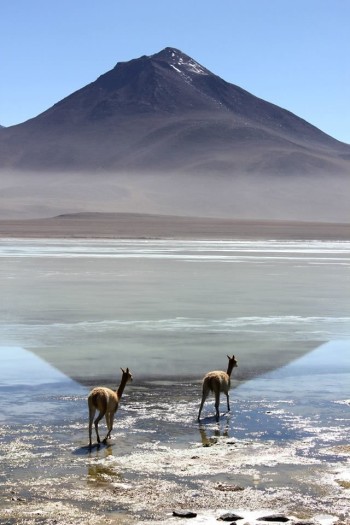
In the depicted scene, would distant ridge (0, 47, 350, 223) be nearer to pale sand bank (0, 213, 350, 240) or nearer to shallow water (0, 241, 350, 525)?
pale sand bank (0, 213, 350, 240)

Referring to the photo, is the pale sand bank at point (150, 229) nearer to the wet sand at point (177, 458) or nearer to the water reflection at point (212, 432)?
the wet sand at point (177, 458)

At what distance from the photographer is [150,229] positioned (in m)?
75.4

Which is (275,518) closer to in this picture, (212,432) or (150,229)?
(212,432)

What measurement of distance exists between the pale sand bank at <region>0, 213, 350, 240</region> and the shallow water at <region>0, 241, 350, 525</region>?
43.3 metres

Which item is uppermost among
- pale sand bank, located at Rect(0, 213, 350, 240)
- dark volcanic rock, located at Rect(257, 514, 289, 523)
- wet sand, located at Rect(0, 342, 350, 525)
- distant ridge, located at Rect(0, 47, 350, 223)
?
distant ridge, located at Rect(0, 47, 350, 223)

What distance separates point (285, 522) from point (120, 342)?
7697 millimetres

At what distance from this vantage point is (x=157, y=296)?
20.1m

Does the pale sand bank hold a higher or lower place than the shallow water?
higher

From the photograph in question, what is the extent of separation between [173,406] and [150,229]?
2613 inches

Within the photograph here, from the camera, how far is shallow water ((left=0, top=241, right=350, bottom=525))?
6.25 meters

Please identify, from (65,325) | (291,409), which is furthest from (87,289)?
(291,409)

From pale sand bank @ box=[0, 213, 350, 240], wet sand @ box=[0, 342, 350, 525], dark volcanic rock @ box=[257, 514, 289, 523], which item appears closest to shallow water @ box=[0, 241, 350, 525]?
wet sand @ box=[0, 342, 350, 525]

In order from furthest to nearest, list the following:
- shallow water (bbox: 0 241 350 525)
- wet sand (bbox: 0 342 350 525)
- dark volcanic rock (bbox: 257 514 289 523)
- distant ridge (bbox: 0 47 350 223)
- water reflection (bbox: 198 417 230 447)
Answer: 1. distant ridge (bbox: 0 47 350 223)
2. water reflection (bbox: 198 417 230 447)
3. shallow water (bbox: 0 241 350 525)
4. wet sand (bbox: 0 342 350 525)
5. dark volcanic rock (bbox: 257 514 289 523)

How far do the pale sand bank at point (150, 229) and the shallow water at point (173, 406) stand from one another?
4326cm
